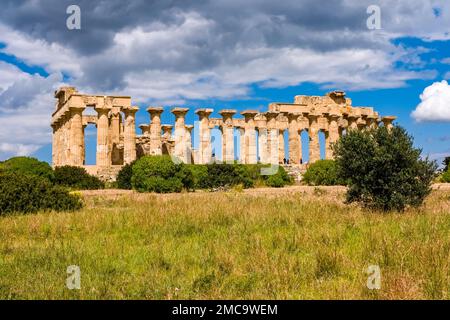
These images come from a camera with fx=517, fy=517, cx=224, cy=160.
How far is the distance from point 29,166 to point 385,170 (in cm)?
1828

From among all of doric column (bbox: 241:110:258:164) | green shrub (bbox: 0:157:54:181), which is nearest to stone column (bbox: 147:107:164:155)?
doric column (bbox: 241:110:258:164)

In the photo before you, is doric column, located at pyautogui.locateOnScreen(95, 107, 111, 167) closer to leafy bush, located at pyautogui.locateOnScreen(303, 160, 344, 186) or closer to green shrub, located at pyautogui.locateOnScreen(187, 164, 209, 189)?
green shrub, located at pyautogui.locateOnScreen(187, 164, 209, 189)

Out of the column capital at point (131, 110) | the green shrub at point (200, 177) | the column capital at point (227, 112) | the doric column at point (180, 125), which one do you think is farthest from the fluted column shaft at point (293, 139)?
the green shrub at point (200, 177)

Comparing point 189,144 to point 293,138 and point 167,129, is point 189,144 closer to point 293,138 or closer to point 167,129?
point 167,129

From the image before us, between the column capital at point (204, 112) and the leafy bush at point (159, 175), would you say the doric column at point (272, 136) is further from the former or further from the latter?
the leafy bush at point (159, 175)

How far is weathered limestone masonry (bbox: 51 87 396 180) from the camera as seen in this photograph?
127ft

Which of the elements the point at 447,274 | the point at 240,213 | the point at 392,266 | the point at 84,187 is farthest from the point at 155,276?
the point at 84,187

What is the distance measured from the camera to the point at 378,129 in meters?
15.3

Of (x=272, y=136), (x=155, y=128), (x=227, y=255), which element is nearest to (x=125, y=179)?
(x=155, y=128)

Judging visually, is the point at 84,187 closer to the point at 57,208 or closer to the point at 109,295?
the point at 57,208

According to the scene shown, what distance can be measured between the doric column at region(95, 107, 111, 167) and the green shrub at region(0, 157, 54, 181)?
11.2 m

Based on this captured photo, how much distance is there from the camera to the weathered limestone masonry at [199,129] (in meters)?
38.6

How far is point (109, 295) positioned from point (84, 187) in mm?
23397

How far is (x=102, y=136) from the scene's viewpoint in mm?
38750
